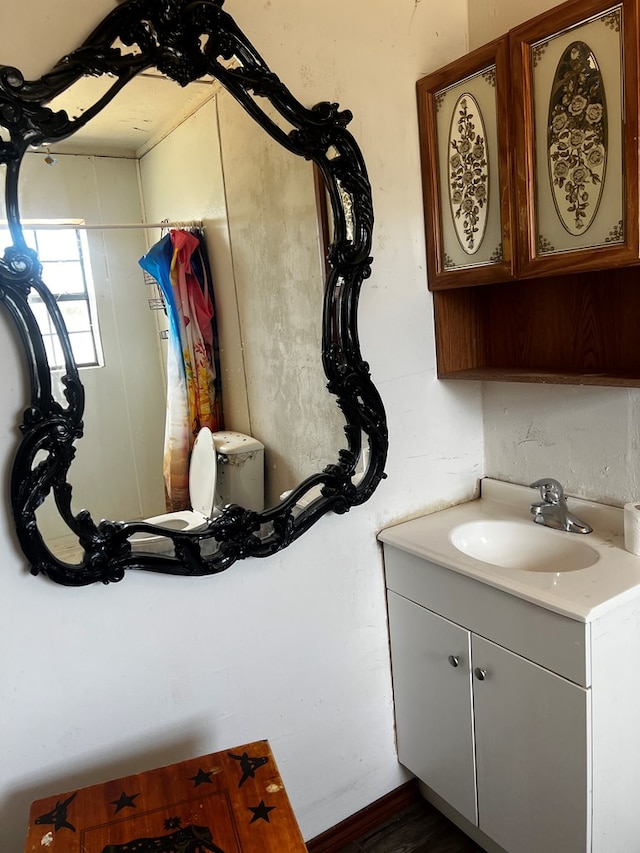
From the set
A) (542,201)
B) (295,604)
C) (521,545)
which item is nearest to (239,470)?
(295,604)

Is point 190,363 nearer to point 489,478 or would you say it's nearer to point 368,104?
point 368,104

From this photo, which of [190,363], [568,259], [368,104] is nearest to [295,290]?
[190,363]

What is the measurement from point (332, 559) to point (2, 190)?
1.15 meters

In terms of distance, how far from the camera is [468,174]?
1652 mm

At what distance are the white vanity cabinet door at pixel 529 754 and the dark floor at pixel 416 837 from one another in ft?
0.64

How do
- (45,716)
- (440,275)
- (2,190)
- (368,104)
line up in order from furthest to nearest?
1. (440,275)
2. (368,104)
3. (45,716)
4. (2,190)

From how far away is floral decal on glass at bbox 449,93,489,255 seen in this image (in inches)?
63.1

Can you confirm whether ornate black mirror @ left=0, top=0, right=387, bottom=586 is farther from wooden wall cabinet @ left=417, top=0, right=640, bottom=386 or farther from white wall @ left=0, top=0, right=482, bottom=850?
wooden wall cabinet @ left=417, top=0, right=640, bottom=386

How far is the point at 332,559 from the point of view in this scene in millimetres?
1745

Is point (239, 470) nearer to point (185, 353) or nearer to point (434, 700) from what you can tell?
point (185, 353)

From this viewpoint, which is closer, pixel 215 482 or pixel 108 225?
pixel 108 225

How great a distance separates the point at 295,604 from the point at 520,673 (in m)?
0.58

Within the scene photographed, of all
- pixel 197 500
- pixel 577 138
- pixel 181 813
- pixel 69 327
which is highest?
pixel 577 138

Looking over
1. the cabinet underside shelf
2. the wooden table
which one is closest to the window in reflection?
the wooden table
